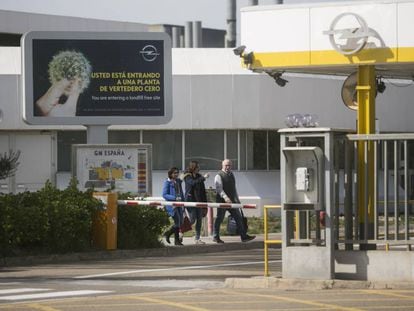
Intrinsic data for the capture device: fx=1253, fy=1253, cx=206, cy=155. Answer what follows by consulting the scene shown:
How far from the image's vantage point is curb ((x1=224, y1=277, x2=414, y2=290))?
15.6 metres

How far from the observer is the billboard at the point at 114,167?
26.7m

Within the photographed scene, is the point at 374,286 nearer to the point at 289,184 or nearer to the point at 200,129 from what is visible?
the point at 289,184

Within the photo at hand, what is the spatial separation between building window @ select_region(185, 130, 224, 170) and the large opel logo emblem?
2075 centimetres

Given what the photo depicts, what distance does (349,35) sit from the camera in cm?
1719

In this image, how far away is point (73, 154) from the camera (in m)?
26.8

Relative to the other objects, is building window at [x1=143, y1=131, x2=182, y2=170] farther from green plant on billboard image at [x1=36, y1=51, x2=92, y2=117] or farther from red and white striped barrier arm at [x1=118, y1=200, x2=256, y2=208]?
red and white striped barrier arm at [x1=118, y1=200, x2=256, y2=208]

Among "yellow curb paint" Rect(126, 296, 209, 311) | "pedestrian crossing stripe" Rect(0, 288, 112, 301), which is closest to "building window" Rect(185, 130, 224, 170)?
"pedestrian crossing stripe" Rect(0, 288, 112, 301)

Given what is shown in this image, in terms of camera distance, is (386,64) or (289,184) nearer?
(289,184)

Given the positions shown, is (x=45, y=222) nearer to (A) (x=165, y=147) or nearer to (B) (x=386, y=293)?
(B) (x=386, y=293)

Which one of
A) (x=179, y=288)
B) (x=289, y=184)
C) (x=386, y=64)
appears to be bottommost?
(x=179, y=288)

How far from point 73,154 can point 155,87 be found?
2400mm

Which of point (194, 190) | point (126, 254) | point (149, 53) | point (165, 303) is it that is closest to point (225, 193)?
point (194, 190)

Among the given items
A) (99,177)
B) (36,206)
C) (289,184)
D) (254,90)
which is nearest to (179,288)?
(289,184)

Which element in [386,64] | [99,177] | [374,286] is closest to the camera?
[374,286]
